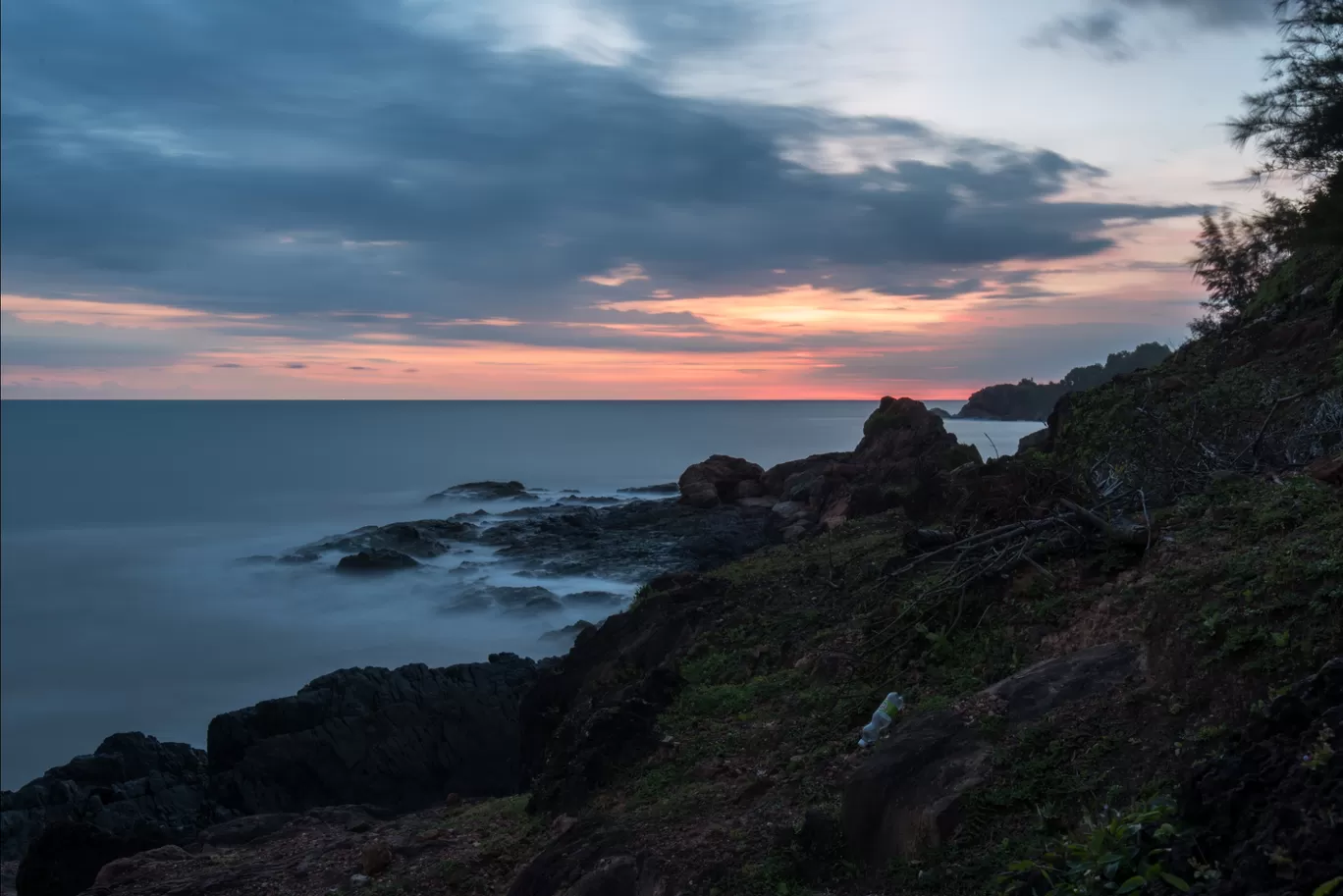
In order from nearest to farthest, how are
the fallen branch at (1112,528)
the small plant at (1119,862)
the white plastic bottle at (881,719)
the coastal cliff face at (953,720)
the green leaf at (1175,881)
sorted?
the green leaf at (1175,881), the small plant at (1119,862), the coastal cliff face at (953,720), the white plastic bottle at (881,719), the fallen branch at (1112,528)

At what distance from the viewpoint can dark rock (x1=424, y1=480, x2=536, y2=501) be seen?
63594mm

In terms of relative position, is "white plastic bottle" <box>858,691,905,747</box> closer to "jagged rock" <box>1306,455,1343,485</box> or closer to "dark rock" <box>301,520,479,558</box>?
"jagged rock" <box>1306,455,1343,485</box>

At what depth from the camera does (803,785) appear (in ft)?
24.3

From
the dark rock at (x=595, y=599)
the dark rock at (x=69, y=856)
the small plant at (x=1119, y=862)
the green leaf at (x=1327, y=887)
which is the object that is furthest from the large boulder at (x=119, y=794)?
the dark rock at (x=595, y=599)

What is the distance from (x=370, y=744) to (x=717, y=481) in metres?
27.5

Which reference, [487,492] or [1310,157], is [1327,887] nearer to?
[1310,157]

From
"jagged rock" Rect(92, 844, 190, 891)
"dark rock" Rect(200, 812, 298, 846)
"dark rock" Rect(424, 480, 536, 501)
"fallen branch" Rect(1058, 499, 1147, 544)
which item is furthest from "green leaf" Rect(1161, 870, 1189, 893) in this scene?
"dark rock" Rect(424, 480, 536, 501)

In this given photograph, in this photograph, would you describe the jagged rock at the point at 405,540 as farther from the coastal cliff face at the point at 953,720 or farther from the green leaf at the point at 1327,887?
the green leaf at the point at 1327,887

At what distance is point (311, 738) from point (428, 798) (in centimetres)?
223

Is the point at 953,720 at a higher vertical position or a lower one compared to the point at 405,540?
higher

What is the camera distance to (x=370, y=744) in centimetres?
1625

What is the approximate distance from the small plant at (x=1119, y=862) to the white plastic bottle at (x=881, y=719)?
3.08m

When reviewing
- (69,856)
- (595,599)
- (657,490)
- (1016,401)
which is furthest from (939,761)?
(1016,401)

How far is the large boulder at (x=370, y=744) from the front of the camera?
1559 centimetres
